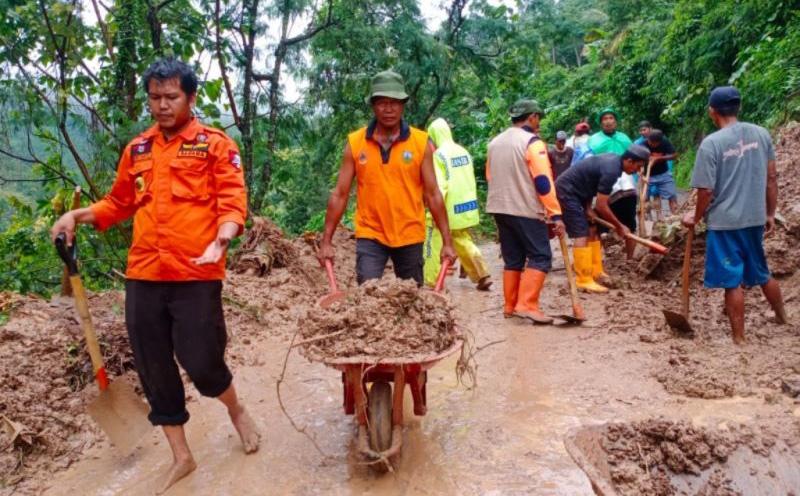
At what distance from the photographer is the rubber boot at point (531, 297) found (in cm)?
587

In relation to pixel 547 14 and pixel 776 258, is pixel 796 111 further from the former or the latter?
pixel 547 14

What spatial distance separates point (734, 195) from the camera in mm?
4699

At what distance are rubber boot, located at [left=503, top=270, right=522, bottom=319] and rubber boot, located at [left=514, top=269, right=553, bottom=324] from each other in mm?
132

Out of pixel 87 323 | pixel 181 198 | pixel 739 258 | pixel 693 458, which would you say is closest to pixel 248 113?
pixel 87 323

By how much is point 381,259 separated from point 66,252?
1.77m

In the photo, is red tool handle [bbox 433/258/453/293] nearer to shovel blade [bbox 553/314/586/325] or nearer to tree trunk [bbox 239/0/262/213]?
shovel blade [bbox 553/314/586/325]

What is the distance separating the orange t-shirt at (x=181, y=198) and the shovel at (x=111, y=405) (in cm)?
47

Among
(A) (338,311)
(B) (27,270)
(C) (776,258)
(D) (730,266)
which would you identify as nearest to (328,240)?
(A) (338,311)

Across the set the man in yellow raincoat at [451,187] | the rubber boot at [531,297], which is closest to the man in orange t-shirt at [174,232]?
the rubber boot at [531,297]

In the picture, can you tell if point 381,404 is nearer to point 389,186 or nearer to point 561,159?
point 389,186

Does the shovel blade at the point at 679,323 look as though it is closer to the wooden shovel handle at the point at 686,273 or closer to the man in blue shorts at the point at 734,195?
the wooden shovel handle at the point at 686,273

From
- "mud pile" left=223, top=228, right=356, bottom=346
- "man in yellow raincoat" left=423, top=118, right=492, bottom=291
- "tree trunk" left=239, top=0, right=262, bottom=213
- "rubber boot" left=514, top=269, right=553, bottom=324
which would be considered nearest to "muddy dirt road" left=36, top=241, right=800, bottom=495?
"rubber boot" left=514, top=269, right=553, bottom=324

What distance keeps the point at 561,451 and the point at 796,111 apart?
743 centimetres

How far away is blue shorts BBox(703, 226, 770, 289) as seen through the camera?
473 centimetres
